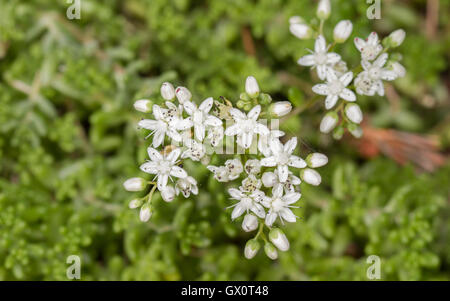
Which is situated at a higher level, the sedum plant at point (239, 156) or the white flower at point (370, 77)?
the white flower at point (370, 77)

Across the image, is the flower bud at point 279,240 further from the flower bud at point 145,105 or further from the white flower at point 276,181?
the flower bud at point 145,105

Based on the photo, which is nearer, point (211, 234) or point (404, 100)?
point (211, 234)

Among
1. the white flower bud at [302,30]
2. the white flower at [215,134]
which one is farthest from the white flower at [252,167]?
the white flower bud at [302,30]

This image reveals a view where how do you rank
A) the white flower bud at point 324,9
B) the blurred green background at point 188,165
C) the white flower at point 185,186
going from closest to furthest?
the white flower at point 185,186
the white flower bud at point 324,9
the blurred green background at point 188,165

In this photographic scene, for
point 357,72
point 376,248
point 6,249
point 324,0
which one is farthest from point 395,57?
point 6,249

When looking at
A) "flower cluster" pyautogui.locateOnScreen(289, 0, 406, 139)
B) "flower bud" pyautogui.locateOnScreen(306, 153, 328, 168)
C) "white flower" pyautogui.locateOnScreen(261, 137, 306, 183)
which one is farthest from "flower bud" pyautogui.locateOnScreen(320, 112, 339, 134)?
"white flower" pyautogui.locateOnScreen(261, 137, 306, 183)

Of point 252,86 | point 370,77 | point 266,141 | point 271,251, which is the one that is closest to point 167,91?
point 252,86

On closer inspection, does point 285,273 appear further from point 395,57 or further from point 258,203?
point 395,57
